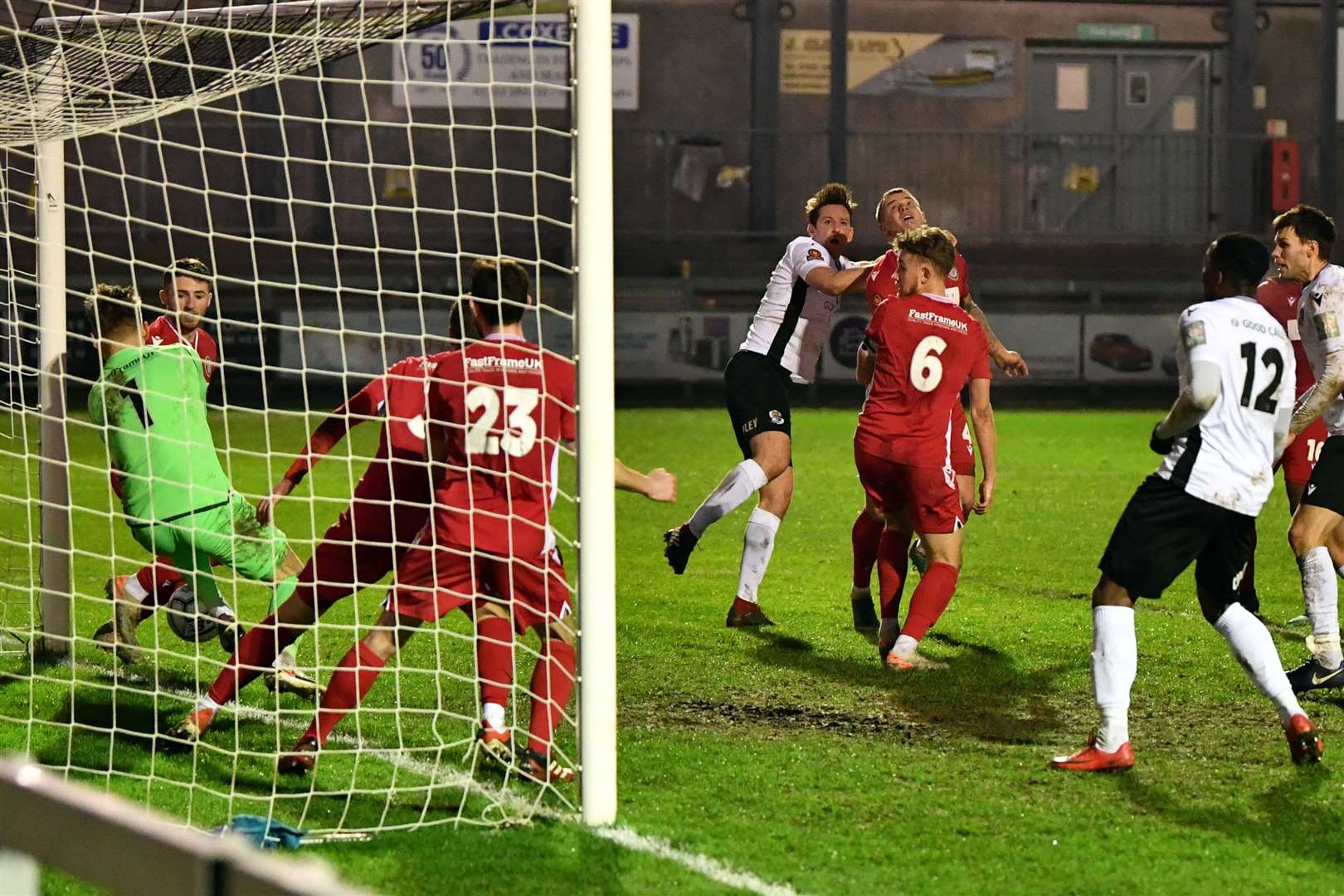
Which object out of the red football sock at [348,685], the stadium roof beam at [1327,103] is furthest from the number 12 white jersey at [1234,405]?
the stadium roof beam at [1327,103]

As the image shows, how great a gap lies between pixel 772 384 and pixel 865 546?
0.95 m

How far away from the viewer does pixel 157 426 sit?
620 centimetres

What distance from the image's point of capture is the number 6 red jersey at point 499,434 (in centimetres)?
504

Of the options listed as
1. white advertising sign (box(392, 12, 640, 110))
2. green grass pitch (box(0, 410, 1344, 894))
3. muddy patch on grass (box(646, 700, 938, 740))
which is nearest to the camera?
green grass pitch (box(0, 410, 1344, 894))

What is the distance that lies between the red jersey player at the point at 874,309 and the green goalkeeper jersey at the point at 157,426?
9.29 feet

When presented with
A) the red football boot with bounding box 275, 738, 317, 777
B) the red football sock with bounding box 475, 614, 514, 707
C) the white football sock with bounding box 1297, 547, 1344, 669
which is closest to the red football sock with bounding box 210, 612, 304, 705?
the red football boot with bounding box 275, 738, 317, 777

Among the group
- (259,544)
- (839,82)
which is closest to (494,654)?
(259,544)

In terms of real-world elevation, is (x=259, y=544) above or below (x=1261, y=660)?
above

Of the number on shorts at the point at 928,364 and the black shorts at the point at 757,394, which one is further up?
the number on shorts at the point at 928,364

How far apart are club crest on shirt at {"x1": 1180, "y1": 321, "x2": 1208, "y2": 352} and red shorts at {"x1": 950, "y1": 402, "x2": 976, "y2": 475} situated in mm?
1822

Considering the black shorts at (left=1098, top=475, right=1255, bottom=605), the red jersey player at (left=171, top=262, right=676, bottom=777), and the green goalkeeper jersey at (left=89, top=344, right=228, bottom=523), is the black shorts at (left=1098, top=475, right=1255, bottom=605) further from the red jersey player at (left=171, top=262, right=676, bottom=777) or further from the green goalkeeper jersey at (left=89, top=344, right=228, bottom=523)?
Answer: the green goalkeeper jersey at (left=89, top=344, right=228, bottom=523)

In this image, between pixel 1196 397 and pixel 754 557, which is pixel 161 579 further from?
pixel 1196 397

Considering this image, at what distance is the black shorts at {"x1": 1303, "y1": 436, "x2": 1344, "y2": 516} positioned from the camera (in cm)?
660

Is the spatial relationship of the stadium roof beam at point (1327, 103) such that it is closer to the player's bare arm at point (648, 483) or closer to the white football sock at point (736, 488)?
the white football sock at point (736, 488)
